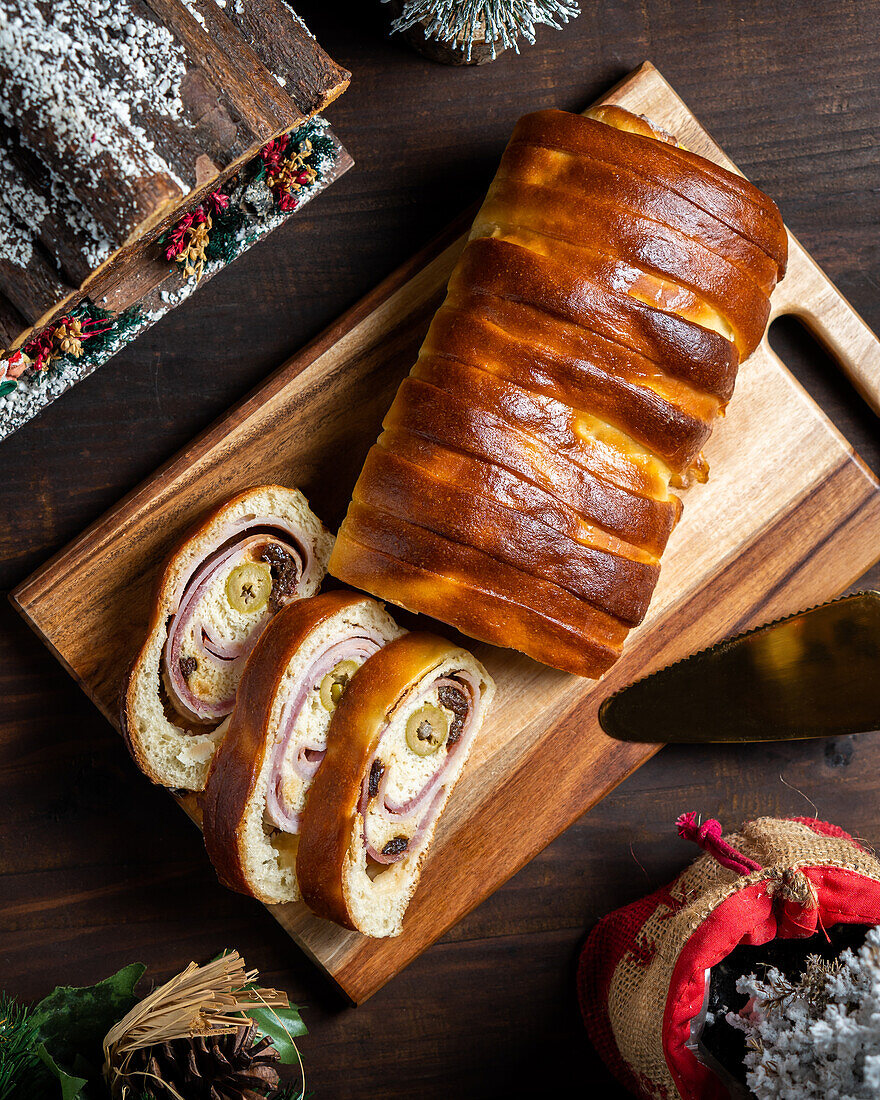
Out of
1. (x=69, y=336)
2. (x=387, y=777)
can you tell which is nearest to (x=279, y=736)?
(x=387, y=777)

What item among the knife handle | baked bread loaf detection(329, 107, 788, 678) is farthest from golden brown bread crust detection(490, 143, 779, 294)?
the knife handle

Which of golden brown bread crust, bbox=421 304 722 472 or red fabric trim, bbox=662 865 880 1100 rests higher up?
golden brown bread crust, bbox=421 304 722 472

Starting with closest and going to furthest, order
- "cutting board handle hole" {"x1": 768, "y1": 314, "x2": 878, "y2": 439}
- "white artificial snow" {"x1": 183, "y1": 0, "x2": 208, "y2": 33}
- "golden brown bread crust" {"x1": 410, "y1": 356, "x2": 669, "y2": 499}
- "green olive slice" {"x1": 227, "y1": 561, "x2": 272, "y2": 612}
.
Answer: "white artificial snow" {"x1": 183, "y1": 0, "x2": 208, "y2": 33}, "golden brown bread crust" {"x1": 410, "y1": 356, "x2": 669, "y2": 499}, "green olive slice" {"x1": 227, "y1": 561, "x2": 272, "y2": 612}, "cutting board handle hole" {"x1": 768, "y1": 314, "x2": 878, "y2": 439}

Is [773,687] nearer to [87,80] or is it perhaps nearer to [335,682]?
[335,682]

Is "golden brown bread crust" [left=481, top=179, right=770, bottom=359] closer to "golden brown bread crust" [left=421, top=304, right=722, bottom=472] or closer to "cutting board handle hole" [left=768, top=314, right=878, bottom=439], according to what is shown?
"golden brown bread crust" [left=421, top=304, right=722, bottom=472]

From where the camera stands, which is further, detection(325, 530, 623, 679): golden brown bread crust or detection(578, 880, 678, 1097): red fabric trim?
detection(578, 880, 678, 1097): red fabric trim

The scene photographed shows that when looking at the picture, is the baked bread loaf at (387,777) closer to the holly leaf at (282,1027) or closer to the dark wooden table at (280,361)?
the holly leaf at (282,1027)

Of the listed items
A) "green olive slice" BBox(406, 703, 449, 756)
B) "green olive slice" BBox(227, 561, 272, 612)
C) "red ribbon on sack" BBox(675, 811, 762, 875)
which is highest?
"green olive slice" BBox(227, 561, 272, 612)
